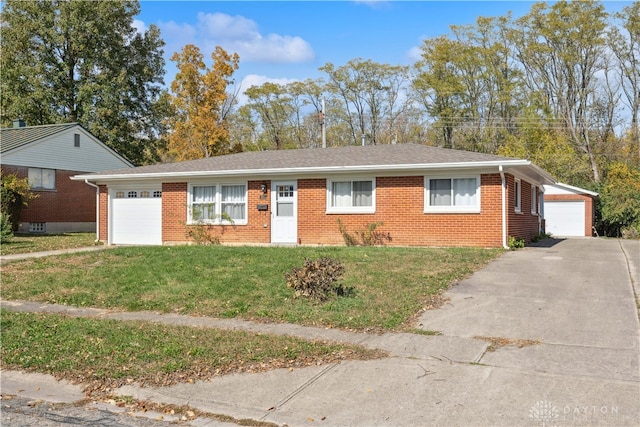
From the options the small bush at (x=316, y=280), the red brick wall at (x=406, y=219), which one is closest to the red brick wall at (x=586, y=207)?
the red brick wall at (x=406, y=219)

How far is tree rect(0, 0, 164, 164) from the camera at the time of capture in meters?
35.1

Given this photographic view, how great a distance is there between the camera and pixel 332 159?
1820cm

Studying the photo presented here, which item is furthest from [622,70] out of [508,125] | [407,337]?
[407,337]

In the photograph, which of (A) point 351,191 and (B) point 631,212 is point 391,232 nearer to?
(A) point 351,191

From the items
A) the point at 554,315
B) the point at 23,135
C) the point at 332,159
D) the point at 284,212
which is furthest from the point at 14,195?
the point at 554,315

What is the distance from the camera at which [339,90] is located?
43312mm

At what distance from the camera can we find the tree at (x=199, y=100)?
37.4 metres

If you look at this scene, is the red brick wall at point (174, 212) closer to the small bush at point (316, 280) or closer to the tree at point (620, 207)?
the small bush at point (316, 280)

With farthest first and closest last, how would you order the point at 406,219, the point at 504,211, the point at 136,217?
the point at 136,217, the point at 406,219, the point at 504,211

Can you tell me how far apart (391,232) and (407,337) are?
9.98 metres

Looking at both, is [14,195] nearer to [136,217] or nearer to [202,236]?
[136,217]

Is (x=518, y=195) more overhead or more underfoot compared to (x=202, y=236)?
more overhead

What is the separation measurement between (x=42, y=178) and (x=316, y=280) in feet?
78.0

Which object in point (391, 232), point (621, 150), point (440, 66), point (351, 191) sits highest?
point (440, 66)
